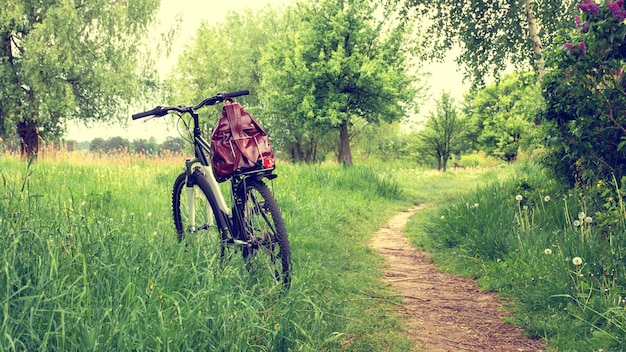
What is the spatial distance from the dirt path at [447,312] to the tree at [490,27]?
872 centimetres

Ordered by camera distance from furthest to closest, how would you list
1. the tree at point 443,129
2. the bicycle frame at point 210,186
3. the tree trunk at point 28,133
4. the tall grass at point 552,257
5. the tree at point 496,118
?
the tree at point 496,118
the tree at point 443,129
the tree trunk at point 28,133
the bicycle frame at point 210,186
the tall grass at point 552,257

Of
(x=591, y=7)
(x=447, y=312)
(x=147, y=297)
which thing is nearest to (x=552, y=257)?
(x=447, y=312)

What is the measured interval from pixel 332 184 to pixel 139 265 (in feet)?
28.7

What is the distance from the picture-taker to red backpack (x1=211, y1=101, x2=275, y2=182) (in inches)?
156

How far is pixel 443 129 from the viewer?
37250 mm

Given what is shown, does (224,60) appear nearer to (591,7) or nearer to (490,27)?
(490,27)

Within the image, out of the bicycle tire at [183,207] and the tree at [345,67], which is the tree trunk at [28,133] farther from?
the bicycle tire at [183,207]

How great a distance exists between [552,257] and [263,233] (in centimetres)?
279

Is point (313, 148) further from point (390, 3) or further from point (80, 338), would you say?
point (80, 338)

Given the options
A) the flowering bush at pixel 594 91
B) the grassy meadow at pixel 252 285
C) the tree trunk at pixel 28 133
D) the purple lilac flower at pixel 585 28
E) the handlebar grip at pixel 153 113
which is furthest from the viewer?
the tree trunk at pixel 28 133

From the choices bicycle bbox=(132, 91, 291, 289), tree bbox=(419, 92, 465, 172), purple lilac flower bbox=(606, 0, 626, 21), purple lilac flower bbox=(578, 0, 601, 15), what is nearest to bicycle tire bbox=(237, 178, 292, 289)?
bicycle bbox=(132, 91, 291, 289)

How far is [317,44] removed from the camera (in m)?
21.2

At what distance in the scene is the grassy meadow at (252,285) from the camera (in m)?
2.53

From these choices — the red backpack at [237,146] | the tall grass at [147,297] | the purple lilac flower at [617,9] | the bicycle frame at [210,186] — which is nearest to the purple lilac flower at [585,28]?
the purple lilac flower at [617,9]
